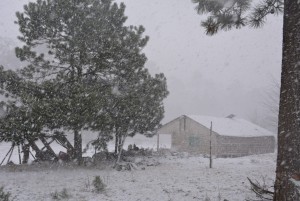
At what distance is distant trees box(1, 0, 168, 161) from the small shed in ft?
57.2

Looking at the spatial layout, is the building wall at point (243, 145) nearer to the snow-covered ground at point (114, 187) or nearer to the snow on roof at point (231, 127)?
the snow on roof at point (231, 127)

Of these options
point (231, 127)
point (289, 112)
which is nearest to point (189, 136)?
point (231, 127)

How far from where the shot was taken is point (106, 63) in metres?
16.0

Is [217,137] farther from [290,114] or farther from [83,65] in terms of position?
[290,114]

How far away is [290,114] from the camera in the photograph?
16.5 ft

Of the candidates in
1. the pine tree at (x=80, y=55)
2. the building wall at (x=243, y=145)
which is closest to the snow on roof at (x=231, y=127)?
the building wall at (x=243, y=145)

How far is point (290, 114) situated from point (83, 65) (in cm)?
1260

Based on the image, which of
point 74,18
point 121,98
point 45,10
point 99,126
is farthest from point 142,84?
point 45,10

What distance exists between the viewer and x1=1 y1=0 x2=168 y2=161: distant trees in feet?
46.0

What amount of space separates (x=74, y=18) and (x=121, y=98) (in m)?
4.71

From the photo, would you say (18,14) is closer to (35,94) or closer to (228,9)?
(35,94)

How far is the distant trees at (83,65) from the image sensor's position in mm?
14031

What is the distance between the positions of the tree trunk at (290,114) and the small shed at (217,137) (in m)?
28.0

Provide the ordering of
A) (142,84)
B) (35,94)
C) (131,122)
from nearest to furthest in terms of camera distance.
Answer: (35,94)
(142,84)
(131,122)
